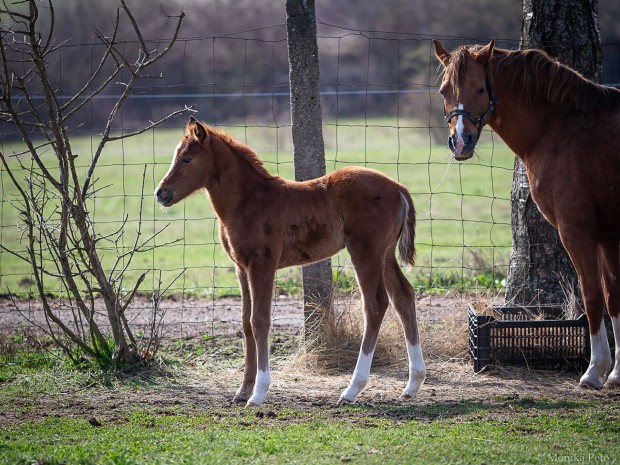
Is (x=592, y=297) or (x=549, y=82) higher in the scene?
(x=549, y=82)

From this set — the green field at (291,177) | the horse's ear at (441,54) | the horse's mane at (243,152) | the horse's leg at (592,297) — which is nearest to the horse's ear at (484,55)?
the horse's ear at (441,54)

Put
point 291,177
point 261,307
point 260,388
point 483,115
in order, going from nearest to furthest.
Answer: point 260,388
point 261,307
point 483,115
point 291,177

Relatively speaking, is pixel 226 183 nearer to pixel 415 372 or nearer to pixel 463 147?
pixel 463 147

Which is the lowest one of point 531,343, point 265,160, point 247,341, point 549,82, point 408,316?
point 531,343

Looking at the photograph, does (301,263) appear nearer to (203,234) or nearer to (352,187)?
(352,187)

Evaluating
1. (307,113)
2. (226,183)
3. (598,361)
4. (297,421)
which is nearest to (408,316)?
(297,421)

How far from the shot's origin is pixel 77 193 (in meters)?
6.29

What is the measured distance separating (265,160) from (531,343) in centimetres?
880

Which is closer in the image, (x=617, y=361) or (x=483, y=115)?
(x=617, y=361)

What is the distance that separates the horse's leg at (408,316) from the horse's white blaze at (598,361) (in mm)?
1251

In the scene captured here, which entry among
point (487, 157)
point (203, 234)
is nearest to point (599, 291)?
point (203, 234)

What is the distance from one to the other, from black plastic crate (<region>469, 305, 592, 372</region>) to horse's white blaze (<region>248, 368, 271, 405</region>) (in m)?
1.87

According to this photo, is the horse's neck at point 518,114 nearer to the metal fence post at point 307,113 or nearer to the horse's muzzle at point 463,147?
the horse's muzzle at point 463,147

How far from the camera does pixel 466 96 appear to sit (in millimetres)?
5977
